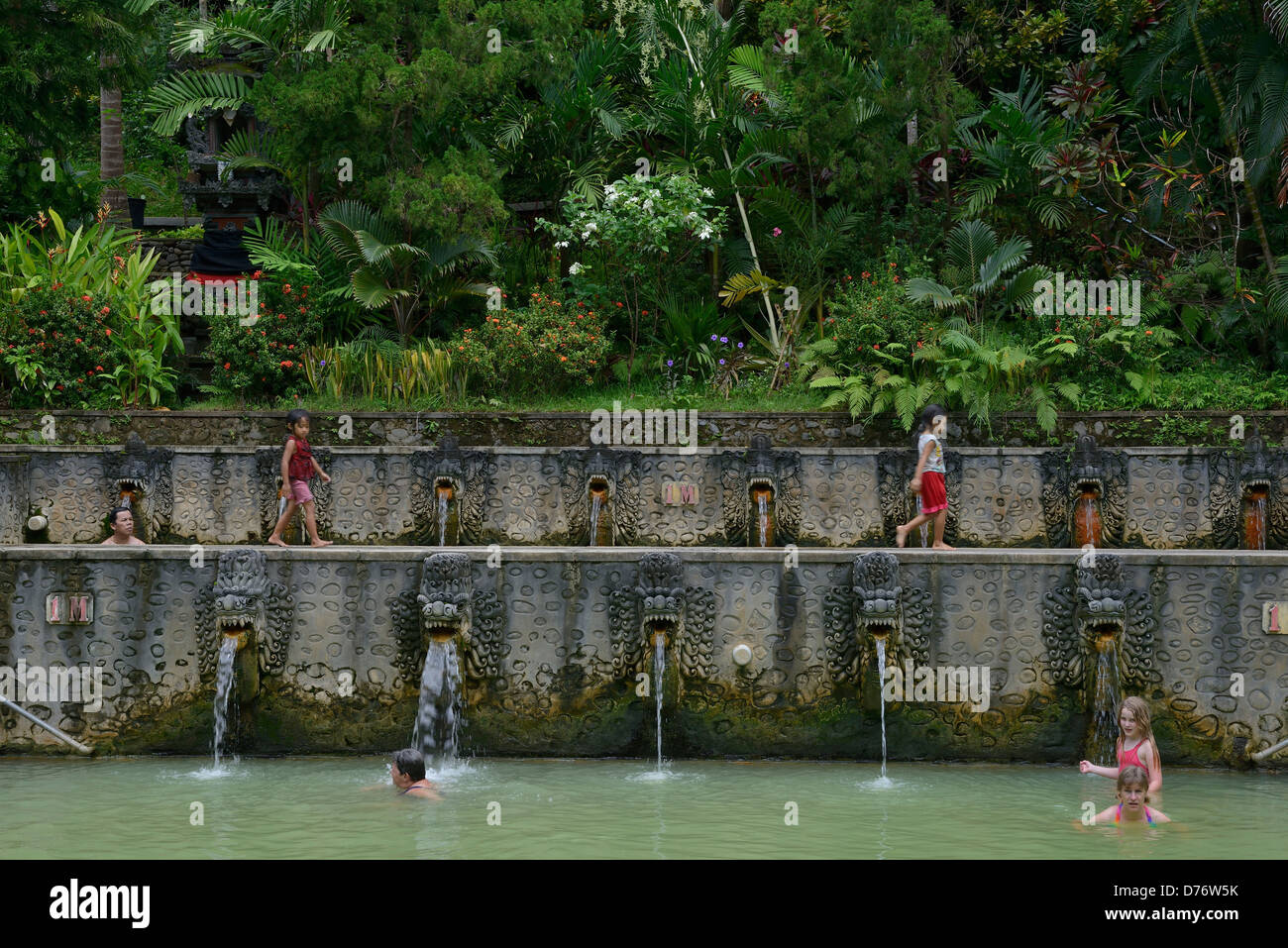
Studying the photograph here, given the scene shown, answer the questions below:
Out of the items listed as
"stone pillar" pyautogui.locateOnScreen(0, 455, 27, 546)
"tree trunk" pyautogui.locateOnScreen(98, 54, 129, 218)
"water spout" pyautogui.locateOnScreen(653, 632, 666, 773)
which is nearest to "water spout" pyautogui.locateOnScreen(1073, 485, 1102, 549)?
"water spout" pyautogui.locateOnScreen(653, 632, 666, 773)

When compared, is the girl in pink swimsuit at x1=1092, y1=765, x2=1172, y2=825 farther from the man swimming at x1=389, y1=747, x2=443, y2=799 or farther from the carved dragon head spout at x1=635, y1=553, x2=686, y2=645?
the man swimming at x1=389, y1=747, x2=443, y2=799

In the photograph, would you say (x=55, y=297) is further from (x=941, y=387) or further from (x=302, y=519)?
(x=941, y=387)

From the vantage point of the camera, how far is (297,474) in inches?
484

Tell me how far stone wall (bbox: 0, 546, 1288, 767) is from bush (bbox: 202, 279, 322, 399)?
20.2 feet

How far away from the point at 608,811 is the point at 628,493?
17.7ft

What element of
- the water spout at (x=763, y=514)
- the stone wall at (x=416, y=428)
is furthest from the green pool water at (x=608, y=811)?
the stone wall at (x=416, y=428)

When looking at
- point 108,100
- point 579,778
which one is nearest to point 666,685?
point 579,778

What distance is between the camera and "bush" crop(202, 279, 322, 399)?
16031 millimetres

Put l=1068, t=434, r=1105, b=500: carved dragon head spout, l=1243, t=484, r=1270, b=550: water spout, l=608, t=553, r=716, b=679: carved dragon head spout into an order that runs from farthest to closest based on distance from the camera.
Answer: l=1068, t=434, r=1105, b=500: carved dragon head spout < l=1243, t=484, r=1270, b=550: water spout < l=608, t=553, r=716, b=679: carved dragon head spout

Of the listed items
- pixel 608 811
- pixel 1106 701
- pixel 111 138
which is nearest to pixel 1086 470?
pixel 1106 701

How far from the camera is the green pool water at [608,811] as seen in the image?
767 cm

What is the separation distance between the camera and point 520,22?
17453 millimetres

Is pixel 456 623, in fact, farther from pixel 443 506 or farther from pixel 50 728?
pixel 443 506

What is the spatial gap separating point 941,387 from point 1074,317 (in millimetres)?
2248
